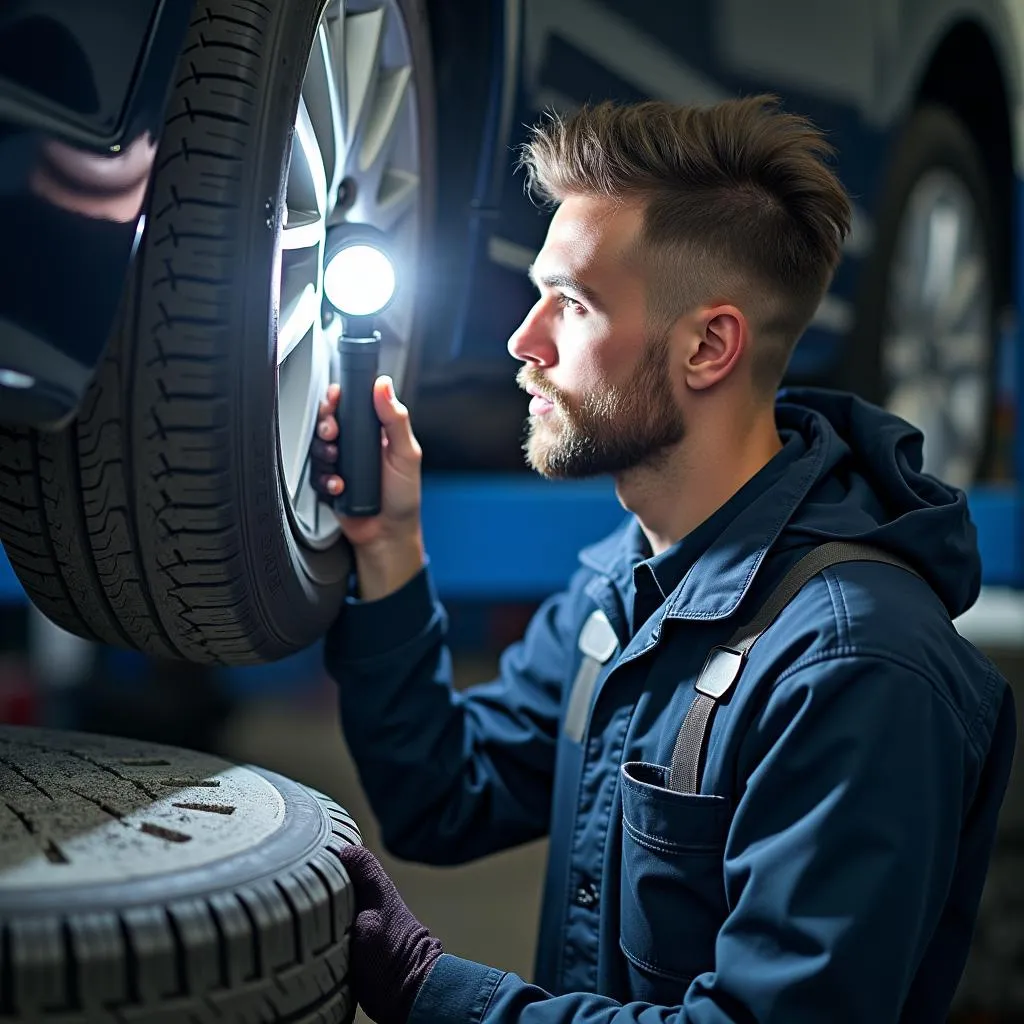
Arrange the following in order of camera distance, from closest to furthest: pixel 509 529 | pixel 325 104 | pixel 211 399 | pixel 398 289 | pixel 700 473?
pixel 211 399
pixel 325 104
pixel 700 473
pixel 398 289
pixel 509 529

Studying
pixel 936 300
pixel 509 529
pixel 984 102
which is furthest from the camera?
pixel 984 102

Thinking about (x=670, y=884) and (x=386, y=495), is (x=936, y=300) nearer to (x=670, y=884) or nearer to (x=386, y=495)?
(x=386, y=495)

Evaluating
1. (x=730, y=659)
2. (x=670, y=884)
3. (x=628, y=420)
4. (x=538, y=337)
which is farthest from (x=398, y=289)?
(x=670, y=884)

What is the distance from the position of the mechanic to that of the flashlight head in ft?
0.30

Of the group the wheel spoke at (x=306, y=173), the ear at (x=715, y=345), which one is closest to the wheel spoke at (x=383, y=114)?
the wheel spoke at (x=306, y=173)

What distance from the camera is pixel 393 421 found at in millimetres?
1295

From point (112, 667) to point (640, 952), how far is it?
277cm

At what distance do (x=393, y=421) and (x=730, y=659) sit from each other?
1.42 ft

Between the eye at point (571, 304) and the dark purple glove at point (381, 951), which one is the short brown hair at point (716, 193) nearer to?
the eye at point (571, 304)

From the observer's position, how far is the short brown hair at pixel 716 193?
48.4 inches

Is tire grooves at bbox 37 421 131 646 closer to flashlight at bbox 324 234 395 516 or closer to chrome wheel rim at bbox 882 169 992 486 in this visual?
flashlight at bbox 324 234 395 516

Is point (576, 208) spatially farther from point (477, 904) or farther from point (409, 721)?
point (477, 904)

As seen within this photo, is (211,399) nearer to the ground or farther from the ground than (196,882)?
farther from the ground

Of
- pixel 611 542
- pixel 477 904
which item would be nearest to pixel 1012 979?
pixel 477 904
